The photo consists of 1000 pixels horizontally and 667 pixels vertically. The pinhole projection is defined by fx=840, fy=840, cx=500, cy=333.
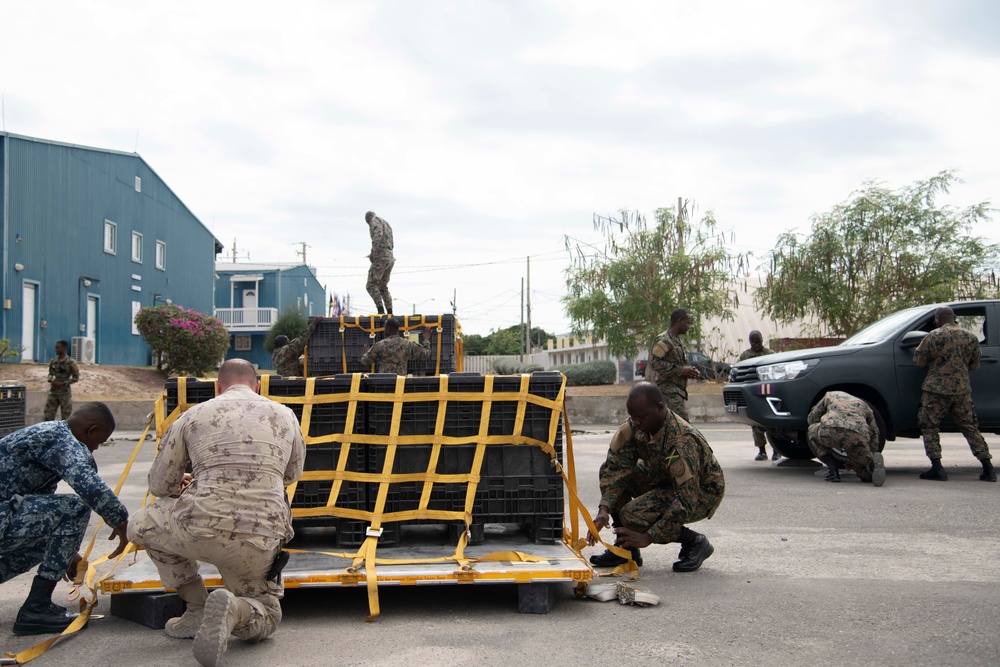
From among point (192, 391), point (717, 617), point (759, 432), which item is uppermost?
point (192, 391)

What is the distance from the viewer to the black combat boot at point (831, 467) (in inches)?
358

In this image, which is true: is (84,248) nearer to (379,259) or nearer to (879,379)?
(379,259)

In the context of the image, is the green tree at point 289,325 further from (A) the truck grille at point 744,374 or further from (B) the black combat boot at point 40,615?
(B) the black combat boot at point 40,615

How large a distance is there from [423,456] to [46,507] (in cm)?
200

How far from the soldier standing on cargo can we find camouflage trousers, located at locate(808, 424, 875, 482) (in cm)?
621

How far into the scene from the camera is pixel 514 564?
4578 millimetres

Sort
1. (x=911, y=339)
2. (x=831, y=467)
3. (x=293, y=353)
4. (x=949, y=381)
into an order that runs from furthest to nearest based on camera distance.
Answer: (x=293, y=353) → (x=911, y=339) → (x=831, y=467) → (x=949, y=381)

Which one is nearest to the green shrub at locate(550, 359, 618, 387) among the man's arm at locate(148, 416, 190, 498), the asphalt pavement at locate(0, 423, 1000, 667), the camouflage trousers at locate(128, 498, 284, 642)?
the asphalt pavement at locate(0, 423, 1000, 667)

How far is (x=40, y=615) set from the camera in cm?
416

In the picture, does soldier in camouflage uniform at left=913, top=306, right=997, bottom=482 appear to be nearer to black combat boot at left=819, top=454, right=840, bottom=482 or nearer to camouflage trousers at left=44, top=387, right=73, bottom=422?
black combat boot at left=819, top=454, right=840, bottom=482

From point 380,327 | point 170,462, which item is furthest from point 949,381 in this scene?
point 170,462

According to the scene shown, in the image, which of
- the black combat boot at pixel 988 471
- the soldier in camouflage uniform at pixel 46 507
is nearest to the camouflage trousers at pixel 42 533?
the soldier in camouflage uniform at pixel 46 507

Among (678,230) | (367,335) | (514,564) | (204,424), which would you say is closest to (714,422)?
(678,230)

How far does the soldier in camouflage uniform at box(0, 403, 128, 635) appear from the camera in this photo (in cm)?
403
